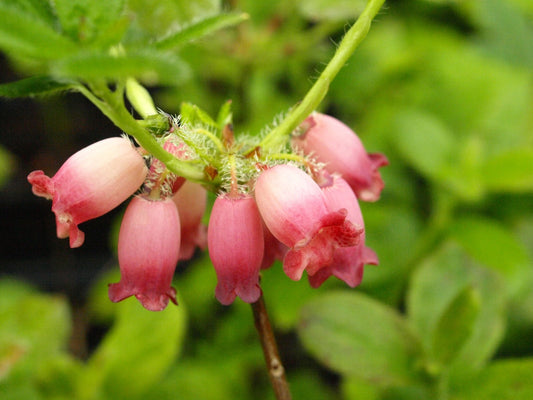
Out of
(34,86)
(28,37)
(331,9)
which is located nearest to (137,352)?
(34,86)

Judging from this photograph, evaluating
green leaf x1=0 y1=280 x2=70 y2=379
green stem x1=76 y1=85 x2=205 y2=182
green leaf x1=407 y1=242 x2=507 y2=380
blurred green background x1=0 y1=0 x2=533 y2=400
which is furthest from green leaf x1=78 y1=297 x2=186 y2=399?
green stem x1=76 y1=85 x2=205 y2=182

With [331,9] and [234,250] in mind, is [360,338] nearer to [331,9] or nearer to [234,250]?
[234,250]

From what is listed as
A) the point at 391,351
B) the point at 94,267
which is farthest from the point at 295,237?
the point at 94,267

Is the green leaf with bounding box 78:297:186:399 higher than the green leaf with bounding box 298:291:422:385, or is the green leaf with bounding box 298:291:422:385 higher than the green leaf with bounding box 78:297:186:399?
the green leaf with bounding box 298:291:422:385

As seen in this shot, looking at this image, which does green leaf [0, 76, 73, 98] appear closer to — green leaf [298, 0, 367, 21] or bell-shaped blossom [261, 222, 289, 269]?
bell-shaped blossom [261, 222, 289, 269]

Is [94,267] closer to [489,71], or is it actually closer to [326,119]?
[489,71]

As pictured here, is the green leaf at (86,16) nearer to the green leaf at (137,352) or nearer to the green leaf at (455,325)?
the green leaf at (455,325)

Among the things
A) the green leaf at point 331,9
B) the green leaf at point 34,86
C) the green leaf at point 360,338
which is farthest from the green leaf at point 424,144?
the green leaf at point 34,86
